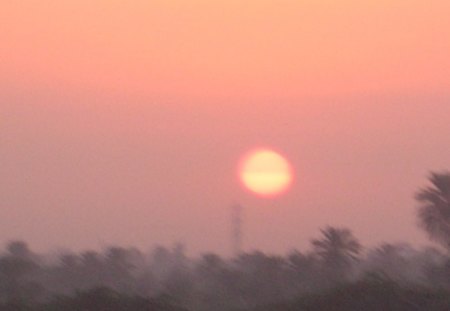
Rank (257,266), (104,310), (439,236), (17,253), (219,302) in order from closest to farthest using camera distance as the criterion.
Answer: (104,310)
(219,302)
(439,236)
(257,266)
(17,253)

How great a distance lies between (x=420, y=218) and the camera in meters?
50.1

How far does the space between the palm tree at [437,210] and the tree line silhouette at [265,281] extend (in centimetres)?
4

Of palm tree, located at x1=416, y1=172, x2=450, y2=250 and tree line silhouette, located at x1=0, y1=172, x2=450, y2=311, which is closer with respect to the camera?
tree line silhouette, located at x1=0, y1=172, x2=450, y2=311

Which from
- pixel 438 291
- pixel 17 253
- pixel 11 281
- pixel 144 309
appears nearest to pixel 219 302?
pixel 144 309

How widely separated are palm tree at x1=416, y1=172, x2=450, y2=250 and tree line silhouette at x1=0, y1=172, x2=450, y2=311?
4 cm

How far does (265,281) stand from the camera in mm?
55188

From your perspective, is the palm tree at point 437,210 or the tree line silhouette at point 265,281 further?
the palm tree at point 437,210

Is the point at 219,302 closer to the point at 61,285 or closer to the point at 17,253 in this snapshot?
the point at 61,285

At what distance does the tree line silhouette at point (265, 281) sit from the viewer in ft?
108

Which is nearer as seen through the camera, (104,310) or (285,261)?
(104,310)

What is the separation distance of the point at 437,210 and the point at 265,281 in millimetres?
9134

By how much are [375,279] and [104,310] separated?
23.7 feet

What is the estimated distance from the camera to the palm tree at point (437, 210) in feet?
162

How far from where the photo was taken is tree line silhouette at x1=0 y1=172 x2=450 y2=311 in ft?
108
